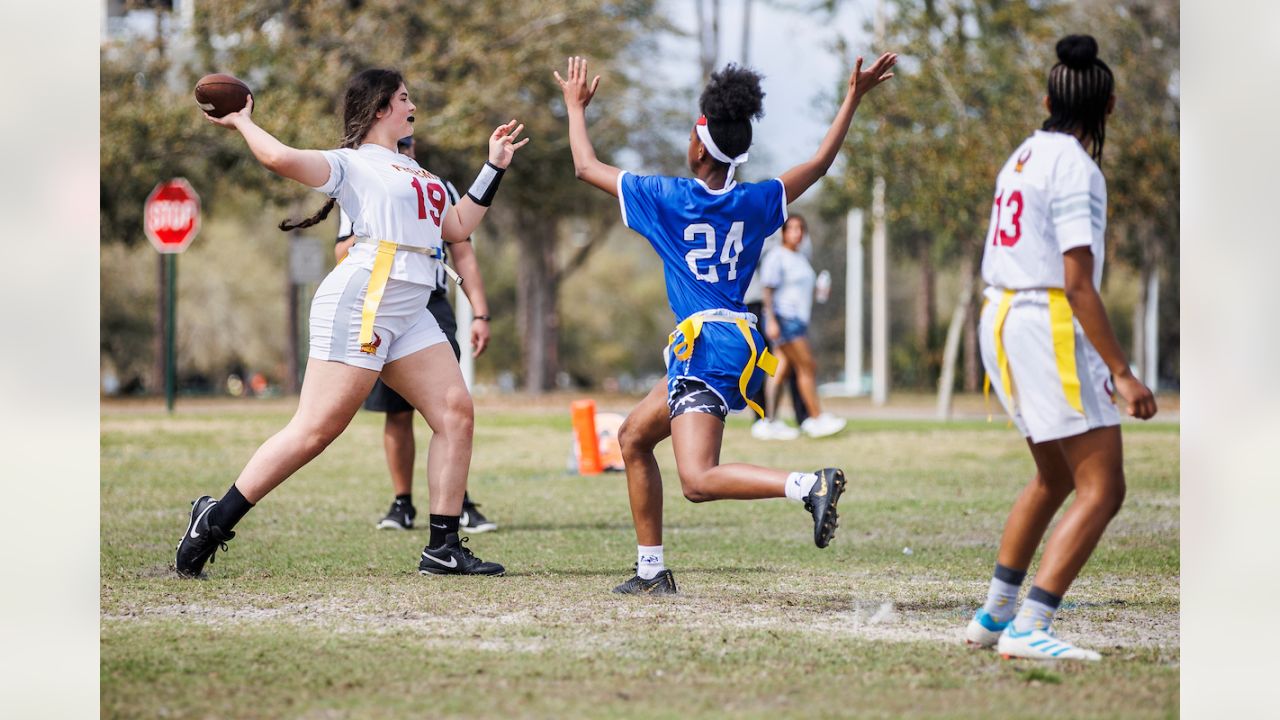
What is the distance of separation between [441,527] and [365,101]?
1.99 m

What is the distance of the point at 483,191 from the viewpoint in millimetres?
6945

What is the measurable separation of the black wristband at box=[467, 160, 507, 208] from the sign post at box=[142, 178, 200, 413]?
44.6ft

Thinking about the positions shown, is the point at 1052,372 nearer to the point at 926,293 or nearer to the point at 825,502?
the point at 825,502

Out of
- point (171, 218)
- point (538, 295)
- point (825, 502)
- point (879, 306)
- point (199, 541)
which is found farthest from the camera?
point (538, 295)

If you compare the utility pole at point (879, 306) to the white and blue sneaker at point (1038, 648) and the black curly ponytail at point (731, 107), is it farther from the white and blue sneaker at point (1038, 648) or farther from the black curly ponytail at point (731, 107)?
the white and blue sneaker at point (1038, 648)

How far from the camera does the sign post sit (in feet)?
66.0

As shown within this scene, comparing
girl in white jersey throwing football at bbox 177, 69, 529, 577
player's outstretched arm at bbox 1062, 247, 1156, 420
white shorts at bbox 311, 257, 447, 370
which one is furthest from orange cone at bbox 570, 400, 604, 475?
player's outstretched arm at bbox 1062, 247, 1156, 420

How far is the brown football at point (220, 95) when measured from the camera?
20.5ft

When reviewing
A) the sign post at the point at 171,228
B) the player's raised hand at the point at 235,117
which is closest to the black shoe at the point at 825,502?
the player's raised hand at the point at 235,117

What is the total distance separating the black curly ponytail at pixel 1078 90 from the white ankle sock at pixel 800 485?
156cm

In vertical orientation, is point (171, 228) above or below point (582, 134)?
above

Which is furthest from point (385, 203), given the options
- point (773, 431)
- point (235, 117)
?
point (773, 431)

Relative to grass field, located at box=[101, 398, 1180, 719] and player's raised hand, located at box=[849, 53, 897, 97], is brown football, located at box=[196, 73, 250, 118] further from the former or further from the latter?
player's raised hand, located at box=[849, 53, 897, 97]
